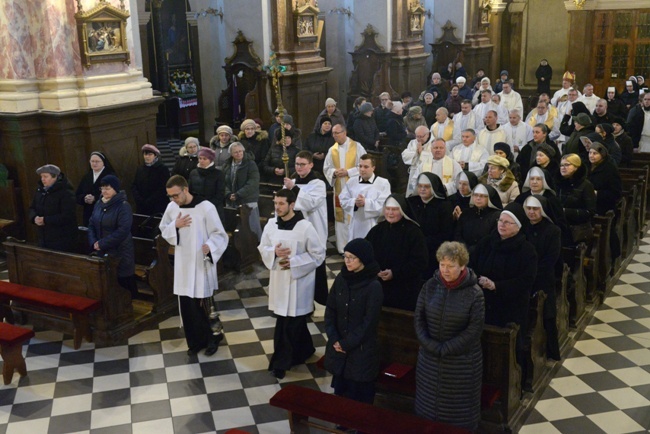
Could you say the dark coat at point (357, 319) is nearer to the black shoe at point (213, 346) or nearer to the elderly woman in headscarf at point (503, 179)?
the black shoe at point (213, 346)

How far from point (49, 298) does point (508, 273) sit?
4.80 metres

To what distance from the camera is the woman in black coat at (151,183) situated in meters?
9.69

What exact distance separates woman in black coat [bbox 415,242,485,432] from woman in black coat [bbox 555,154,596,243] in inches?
141

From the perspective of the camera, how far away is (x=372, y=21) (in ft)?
61.1

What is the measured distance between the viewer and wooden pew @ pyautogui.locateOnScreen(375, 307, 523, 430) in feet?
19.3

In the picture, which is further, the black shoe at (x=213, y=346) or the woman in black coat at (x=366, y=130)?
the woman in black coat at (x=366, y=130)

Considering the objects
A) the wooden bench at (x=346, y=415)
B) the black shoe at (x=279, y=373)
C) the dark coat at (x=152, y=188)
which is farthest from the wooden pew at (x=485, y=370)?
the dark coat at (x=152, y=188)

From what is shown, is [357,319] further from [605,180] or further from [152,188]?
[605,180]

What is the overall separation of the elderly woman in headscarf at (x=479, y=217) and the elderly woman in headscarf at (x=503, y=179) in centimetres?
98

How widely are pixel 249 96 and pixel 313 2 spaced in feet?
7.79

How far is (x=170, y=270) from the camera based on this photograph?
28.3 feet

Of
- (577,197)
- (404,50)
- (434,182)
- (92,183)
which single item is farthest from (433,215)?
(404,50)

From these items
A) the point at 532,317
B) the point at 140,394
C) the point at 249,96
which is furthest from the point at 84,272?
the point at 249,96

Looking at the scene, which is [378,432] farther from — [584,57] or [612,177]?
[584,57]
